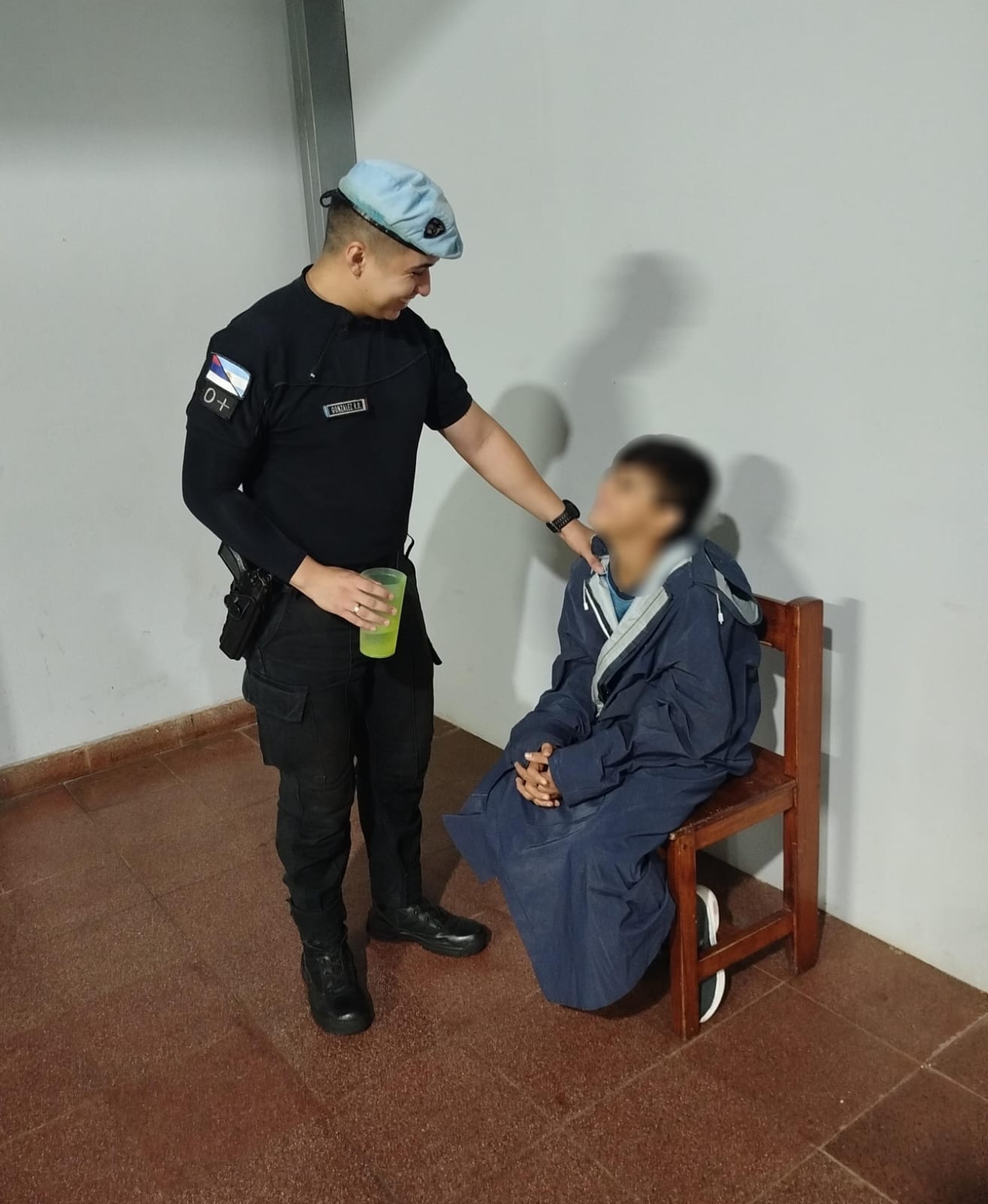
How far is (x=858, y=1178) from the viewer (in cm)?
167

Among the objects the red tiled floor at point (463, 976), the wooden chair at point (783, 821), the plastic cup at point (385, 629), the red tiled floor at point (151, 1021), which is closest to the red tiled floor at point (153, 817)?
the red tiled floor at point (151, 1021)

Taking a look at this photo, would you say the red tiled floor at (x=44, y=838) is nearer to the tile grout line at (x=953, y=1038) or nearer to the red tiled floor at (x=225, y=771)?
the red tiled floor at (x=225, y=771)

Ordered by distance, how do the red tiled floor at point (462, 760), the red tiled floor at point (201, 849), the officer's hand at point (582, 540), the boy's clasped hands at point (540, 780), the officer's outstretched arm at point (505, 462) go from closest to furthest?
the boy's clasped hands at point (540, 780) → the officer's hand at point (582, 540) → the officer's outstretched arm at point (505, 462) → the red tiled floor at point (201, 849) → the red tiled floor at point (462, 760)

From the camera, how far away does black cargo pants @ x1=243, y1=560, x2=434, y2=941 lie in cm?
195

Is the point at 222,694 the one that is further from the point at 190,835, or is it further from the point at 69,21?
the point at 69,21

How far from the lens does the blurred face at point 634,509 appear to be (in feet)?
6.23

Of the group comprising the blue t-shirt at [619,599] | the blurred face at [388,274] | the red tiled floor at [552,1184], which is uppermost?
the blurred face at [388,274]

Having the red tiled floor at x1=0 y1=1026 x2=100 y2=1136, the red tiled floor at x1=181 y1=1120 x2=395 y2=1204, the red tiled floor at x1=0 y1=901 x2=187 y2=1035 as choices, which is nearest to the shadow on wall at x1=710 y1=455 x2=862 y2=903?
the red tiled floor at x1=181 y1=1120 x2=395 y2=1204

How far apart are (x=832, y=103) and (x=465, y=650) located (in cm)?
186

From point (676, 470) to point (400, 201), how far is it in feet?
2.12

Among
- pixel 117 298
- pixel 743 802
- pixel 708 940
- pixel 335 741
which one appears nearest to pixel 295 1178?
pixel 335 741

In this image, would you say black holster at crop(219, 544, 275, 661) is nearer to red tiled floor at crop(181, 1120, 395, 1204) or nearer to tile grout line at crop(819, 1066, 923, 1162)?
red tiled floor at crop(181, 1120, 395, 1204)

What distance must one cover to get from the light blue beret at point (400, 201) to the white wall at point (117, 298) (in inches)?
61.6

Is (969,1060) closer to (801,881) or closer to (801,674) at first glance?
(801,881)
